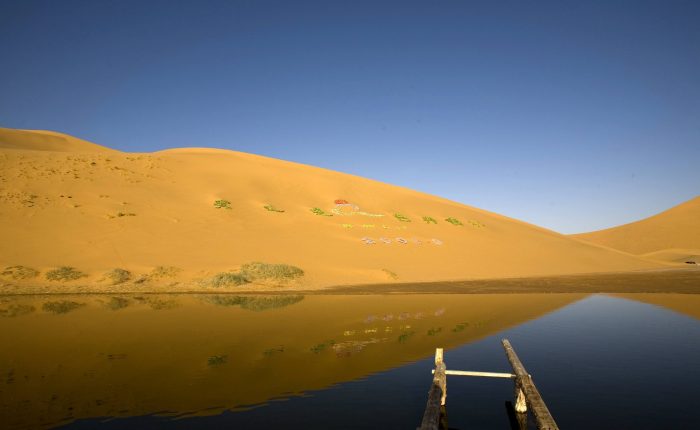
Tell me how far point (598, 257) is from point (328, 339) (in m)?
48.1

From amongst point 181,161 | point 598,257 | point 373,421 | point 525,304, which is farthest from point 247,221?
point 598,257

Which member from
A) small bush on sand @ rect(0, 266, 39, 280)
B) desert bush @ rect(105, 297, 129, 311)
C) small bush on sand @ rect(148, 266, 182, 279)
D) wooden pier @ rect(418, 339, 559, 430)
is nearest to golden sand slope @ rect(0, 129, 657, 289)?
small bush on sand @ rect(148, 266, 182, 279)

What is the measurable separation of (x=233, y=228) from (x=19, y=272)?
14.7 m

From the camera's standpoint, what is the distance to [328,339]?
12945 millimetres

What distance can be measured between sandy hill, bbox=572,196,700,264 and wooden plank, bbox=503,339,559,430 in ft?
365

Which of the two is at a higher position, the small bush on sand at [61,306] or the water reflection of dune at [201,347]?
the small bush on sand at [61,306]

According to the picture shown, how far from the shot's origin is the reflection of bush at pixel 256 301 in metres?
20.2

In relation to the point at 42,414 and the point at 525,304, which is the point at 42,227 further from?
the point at 525,304

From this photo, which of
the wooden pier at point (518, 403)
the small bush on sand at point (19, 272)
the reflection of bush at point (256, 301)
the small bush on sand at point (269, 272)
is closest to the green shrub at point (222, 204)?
the small bush on sand at point (269, 272)

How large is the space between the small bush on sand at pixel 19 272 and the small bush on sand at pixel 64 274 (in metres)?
0.79

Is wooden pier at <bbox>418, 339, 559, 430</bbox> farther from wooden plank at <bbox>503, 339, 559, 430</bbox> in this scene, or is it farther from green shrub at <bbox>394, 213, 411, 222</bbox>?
green shrub at <bbox>394, 213, 411, 222</bbox>

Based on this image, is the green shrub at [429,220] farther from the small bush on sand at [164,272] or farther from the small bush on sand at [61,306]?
the small bush on sand at [61,306]

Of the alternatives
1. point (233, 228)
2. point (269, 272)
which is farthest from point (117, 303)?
point (233, 228)

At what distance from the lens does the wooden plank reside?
5.89 m
